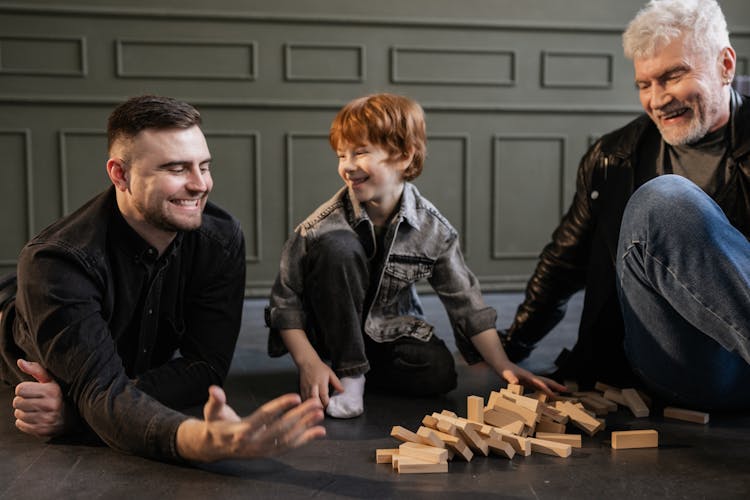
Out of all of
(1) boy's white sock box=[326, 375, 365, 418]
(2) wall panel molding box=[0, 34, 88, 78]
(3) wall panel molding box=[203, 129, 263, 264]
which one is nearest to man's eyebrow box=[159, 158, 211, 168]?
(1) boy's white sock box=[326, 375, 365, 418]

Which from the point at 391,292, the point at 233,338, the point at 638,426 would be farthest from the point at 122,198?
the point at 638,426

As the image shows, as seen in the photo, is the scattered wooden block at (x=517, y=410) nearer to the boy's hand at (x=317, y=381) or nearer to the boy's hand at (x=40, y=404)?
the boy's hand at (x=317, y=381)

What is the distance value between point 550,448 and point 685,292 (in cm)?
41

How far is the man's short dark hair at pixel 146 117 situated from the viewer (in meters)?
1.78

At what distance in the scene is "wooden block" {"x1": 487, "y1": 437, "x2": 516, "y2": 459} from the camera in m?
1.67

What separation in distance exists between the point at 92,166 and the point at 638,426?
9.96ft

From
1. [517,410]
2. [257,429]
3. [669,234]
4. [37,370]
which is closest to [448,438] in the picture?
[517,410]

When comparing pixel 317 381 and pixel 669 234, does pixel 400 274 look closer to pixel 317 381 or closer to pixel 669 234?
pixel 317 381

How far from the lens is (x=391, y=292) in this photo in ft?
7.39

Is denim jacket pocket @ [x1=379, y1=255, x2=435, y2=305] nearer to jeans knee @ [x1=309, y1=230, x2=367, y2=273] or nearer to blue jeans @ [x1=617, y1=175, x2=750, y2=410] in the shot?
jeans knee @ [x1=309, y1=230, x2=367, y2=273]

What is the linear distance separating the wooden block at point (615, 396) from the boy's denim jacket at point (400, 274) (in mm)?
344

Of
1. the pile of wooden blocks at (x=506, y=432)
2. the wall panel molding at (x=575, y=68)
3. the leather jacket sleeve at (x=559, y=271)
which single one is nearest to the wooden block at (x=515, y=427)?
the pile of wooden blocks at (x=506, y=432)

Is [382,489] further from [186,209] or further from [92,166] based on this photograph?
[92,166]

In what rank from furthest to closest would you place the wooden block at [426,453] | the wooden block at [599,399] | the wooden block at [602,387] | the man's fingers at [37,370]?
the wooden block at [602,387] → the wooden block at [599,399] → the man's fingers at [37,370] → the wooden block at [426,453]
